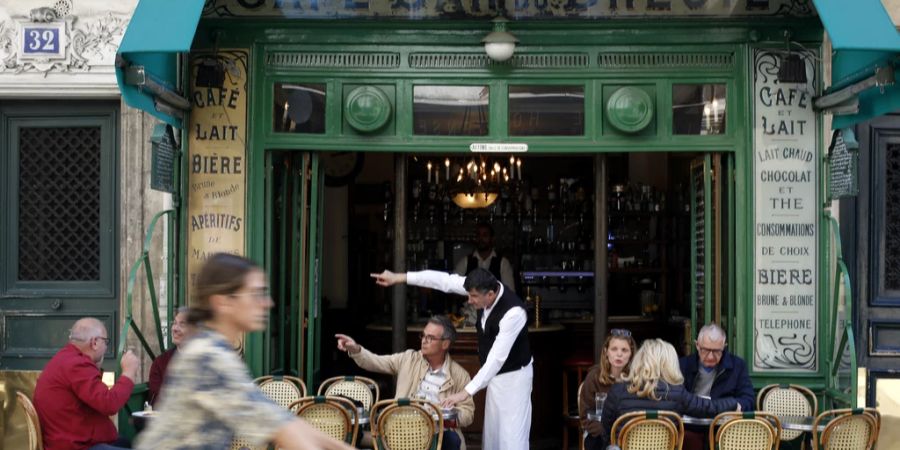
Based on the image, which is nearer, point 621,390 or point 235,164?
point 621,390

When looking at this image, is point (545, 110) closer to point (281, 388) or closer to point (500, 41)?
point (500, 41)

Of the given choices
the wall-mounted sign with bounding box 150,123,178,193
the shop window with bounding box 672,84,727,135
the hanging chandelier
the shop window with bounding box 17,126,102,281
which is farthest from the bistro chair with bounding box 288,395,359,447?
the hanging chandelier

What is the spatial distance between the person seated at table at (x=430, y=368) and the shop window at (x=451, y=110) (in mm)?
1638

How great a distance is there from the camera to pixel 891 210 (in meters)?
9.42

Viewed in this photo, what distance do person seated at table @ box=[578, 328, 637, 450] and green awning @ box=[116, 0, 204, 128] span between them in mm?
3578

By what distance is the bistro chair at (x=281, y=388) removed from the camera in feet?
28.7

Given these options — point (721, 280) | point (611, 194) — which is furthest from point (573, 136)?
point (611, 194)

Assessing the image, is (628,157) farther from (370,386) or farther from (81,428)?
(81,428)

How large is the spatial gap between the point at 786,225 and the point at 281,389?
4.09m

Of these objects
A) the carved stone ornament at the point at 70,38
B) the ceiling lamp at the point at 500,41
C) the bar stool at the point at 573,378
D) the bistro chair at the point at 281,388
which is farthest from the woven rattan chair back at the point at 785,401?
the carved stone ornament at the point at 70,38

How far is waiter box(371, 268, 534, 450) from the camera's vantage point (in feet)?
27.1

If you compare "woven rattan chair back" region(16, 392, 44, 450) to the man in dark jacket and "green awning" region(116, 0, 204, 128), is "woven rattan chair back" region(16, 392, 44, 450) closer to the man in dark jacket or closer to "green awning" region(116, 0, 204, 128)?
"green awning" region(116, 0, 204, 128)

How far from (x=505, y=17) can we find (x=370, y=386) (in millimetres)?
3063

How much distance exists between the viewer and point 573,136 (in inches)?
365
